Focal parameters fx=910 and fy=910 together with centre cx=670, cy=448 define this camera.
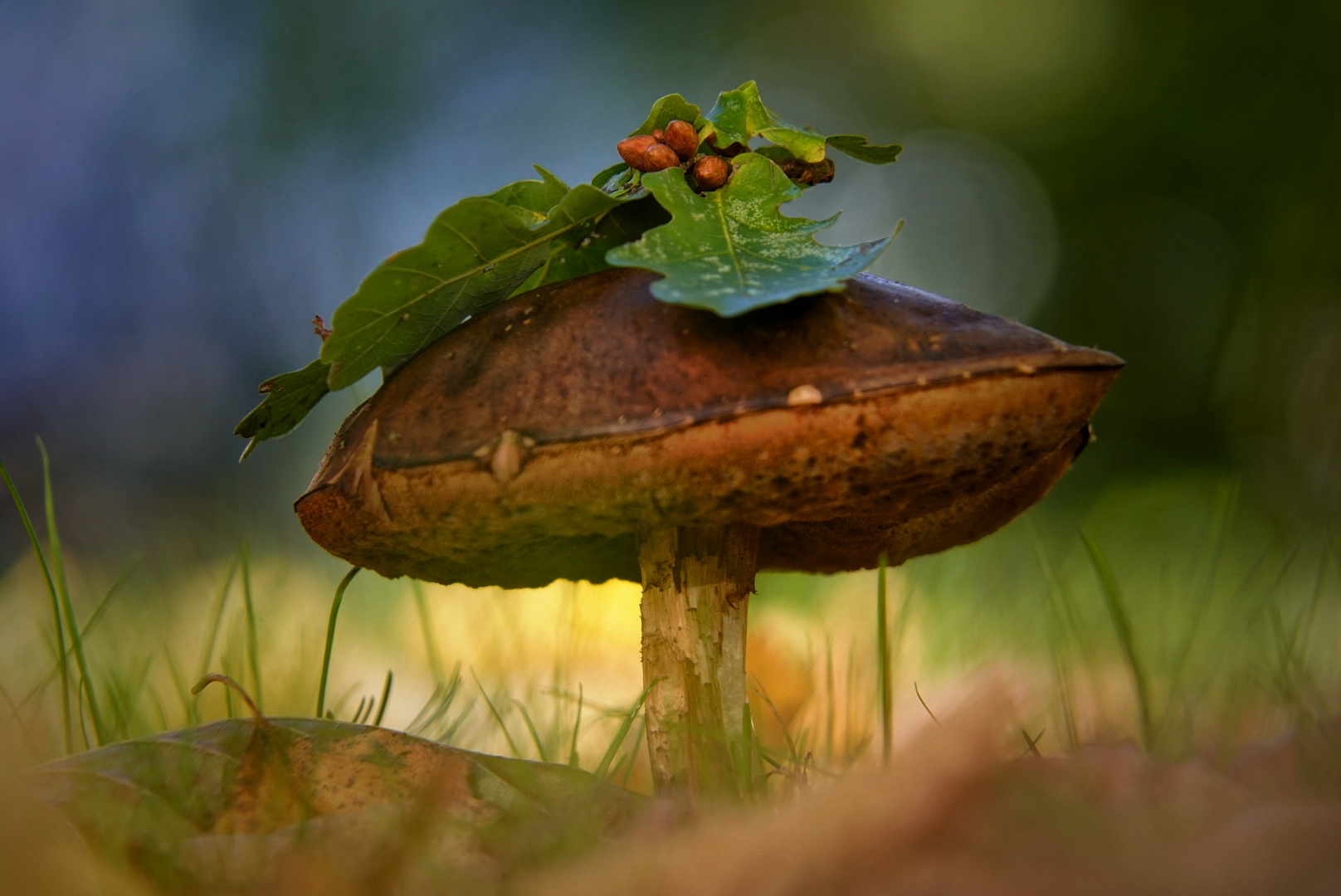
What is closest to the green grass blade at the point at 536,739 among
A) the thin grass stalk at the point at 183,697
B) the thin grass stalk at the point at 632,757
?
the thin grass stalk at the point at 632,757

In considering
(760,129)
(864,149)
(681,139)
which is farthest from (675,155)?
(864,149)

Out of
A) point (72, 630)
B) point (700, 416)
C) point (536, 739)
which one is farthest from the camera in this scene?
point (536, 739)

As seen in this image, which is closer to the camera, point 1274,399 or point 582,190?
point 582,190

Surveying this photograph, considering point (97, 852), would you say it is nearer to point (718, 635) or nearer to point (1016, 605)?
point (718, 635)

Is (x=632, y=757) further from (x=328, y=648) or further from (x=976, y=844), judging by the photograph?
(x=976, y=844)

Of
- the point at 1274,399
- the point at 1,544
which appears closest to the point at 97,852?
the point at 1,544

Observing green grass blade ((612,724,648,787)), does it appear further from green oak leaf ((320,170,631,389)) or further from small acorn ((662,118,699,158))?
small acorn ((662,118,699,158))
